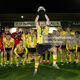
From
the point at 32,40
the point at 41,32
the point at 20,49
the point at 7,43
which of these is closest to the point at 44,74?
the point at 41,32

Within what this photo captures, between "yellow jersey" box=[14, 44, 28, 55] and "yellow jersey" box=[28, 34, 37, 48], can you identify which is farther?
"yellow jersey" box=[28, 34, 37, 48]

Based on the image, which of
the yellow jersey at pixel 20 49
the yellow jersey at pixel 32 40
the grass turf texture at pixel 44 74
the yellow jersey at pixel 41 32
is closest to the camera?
the grass turf texture at pixel 44 74

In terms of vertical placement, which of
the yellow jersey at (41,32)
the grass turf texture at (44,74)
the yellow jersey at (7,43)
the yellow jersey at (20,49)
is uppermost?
the yellow jersey at (41,32)

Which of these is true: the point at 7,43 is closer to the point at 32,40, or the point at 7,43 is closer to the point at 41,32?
the point at 32,40

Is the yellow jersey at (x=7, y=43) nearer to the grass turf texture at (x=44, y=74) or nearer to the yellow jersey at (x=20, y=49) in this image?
the yellow jersey at (x=20, y=49)

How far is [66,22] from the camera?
72.8 feet

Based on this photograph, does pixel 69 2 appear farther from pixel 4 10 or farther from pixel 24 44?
pixel 24 44

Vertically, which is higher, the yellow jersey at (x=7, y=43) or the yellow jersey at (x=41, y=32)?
the yellow jersey at (x=41, y=32)

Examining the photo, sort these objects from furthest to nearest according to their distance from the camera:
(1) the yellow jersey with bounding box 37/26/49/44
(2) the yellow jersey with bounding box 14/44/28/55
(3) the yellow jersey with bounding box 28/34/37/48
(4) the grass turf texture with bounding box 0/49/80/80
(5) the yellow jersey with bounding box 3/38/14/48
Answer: (3) the yellow jersey with bounding box 28/34/37/48 → (5) the yellow jersey with bounding box 3/38/14/48 → (2) the yellow jersey with bounding box 14/44/28/55 → (1) the yellow jersey with bounding box 37/26/49/44 → (4) the grass turf texture with bounding box 0/49/80/80

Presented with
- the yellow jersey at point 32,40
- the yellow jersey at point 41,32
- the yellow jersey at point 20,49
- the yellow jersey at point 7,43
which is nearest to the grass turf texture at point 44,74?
the yellow jersey at point 41,32

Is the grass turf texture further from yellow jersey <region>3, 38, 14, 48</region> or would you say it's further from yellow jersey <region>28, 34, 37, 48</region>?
yellow jersey <region>28, 34, 37, 48</region>

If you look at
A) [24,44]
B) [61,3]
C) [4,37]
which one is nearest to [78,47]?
[24,44]

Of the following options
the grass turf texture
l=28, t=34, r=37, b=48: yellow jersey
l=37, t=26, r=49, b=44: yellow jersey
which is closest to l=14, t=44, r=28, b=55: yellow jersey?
l=28, t=34, r=37, b=48: yellow jersey

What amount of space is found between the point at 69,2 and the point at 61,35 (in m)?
6.87
